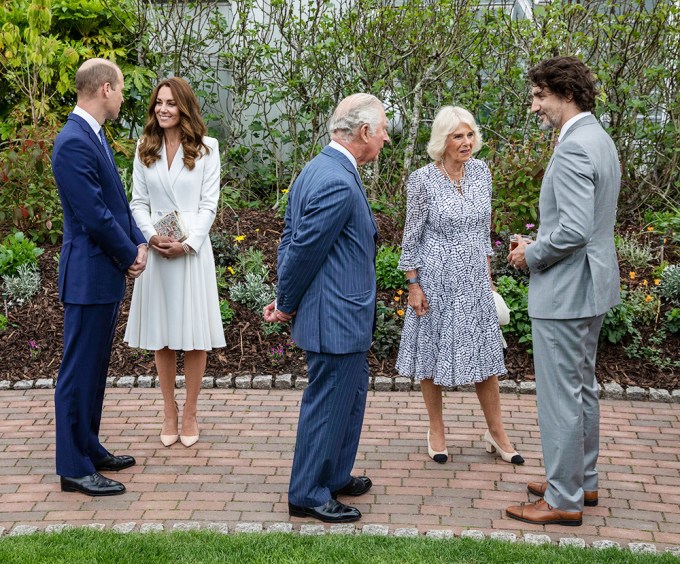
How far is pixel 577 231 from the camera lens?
4.27 m

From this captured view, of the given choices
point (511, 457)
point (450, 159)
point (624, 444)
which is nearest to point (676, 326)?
point (624, 444)

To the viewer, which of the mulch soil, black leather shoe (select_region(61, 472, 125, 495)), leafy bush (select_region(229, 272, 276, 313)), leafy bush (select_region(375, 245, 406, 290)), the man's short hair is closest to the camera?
the man's short hair

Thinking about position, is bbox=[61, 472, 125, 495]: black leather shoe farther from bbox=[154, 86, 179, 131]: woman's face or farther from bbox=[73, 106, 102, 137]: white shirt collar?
bbox=[154, 86, 179, 131]: woman's face

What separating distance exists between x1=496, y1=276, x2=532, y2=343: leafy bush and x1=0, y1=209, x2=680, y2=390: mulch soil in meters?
0.09

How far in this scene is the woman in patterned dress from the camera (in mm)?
5227

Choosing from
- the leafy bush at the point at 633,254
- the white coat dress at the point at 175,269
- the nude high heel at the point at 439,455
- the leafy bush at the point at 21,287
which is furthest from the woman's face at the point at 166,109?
the leafy bush at the point at 633,254

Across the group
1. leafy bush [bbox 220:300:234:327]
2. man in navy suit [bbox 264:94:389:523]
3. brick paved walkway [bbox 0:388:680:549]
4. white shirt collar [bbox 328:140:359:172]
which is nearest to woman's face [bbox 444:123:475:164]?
man in navy suit [bbox 264:94:389:523]

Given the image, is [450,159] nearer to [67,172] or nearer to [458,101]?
[67,172]

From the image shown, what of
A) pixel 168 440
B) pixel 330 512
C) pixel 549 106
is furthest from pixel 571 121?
pixel 168 440

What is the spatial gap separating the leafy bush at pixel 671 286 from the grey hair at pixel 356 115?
12.2ft

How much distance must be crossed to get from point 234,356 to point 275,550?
2.81m

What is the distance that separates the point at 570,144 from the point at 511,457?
197 cm

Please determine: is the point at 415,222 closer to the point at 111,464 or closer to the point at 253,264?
the point at 111,464

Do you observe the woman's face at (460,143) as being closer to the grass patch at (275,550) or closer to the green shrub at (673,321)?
the grass patch at (275,550)
